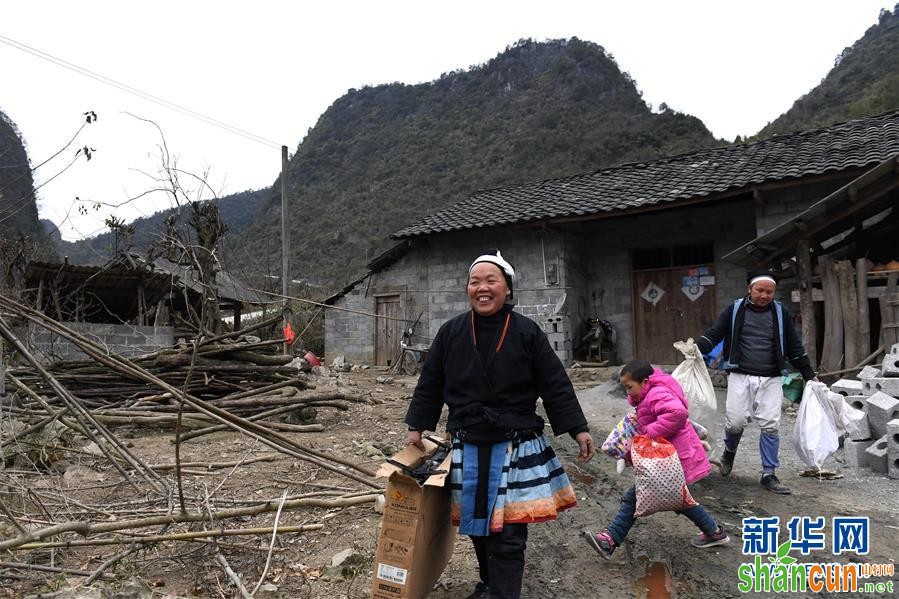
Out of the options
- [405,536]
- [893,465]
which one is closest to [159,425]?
[405,536]

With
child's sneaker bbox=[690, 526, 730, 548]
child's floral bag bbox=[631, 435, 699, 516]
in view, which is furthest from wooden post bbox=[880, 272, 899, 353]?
child's floral bag bbox=[631, 435, 699, 516]

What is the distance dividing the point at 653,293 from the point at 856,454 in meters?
6.85

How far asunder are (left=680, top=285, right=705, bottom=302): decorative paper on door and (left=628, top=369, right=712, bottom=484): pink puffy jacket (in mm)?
8524

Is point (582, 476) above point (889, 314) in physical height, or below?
below

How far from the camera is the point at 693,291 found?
10.8 metres

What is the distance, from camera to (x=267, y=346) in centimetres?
693

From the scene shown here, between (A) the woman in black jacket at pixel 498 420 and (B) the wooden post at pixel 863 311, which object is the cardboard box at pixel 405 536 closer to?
(A) the woman in black jacket at pixel 498 420

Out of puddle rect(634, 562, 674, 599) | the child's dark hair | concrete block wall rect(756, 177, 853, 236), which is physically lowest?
puddle rect(634, 562, 674, 599)

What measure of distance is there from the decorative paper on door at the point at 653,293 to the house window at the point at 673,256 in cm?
38

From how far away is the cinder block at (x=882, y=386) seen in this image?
16.3 ft

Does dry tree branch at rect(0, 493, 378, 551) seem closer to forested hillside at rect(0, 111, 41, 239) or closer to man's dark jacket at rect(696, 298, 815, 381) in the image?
forested hillside at rect(0, 111, 41, 239)

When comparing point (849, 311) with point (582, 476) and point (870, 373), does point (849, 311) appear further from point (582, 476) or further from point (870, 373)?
point (582, 476)

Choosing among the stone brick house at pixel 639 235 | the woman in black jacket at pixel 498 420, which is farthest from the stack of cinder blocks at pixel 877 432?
the stone brick house at pixel 639 235

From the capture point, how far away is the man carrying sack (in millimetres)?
3949
